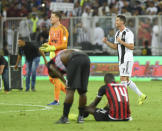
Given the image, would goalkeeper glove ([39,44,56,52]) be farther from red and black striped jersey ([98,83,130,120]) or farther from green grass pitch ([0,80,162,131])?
red and black striped jersey ([98,83,130,120])

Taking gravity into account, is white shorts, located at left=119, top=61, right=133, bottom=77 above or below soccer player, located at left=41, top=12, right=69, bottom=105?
below

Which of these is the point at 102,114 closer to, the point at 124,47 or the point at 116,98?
the point at 116,98

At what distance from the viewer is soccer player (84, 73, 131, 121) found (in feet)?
39.0

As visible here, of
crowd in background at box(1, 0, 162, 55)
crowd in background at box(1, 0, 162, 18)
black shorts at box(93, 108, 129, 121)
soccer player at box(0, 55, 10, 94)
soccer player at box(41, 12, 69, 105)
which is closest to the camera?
black shorts at box(93, 108, 129, 121)

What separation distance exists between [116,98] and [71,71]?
3.63 feet

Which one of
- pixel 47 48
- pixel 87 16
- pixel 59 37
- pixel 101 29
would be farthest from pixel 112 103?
pixel 87 16

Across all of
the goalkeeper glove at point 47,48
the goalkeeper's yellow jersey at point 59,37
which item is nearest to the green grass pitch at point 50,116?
the goalkeeper glove at point 47,48

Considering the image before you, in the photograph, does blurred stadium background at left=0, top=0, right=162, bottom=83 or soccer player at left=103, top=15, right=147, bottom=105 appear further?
blurred stadium background at left=0, top=0, right=162, bottom=83

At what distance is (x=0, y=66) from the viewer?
2056 cm

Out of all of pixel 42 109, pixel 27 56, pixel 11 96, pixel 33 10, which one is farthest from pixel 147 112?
pixel 33 10

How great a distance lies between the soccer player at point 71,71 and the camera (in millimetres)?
11617

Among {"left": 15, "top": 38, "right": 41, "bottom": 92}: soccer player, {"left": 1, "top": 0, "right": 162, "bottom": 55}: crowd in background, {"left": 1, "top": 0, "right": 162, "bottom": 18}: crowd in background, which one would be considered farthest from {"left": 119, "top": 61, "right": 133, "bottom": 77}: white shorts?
{"left": 1, "top": 0, "right": 162, "bottom": 18}: crowd in background

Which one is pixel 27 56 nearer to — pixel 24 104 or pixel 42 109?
pixel 24 104

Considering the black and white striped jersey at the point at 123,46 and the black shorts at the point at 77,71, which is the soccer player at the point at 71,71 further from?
the black and white striped jersey at the point at 123,46
